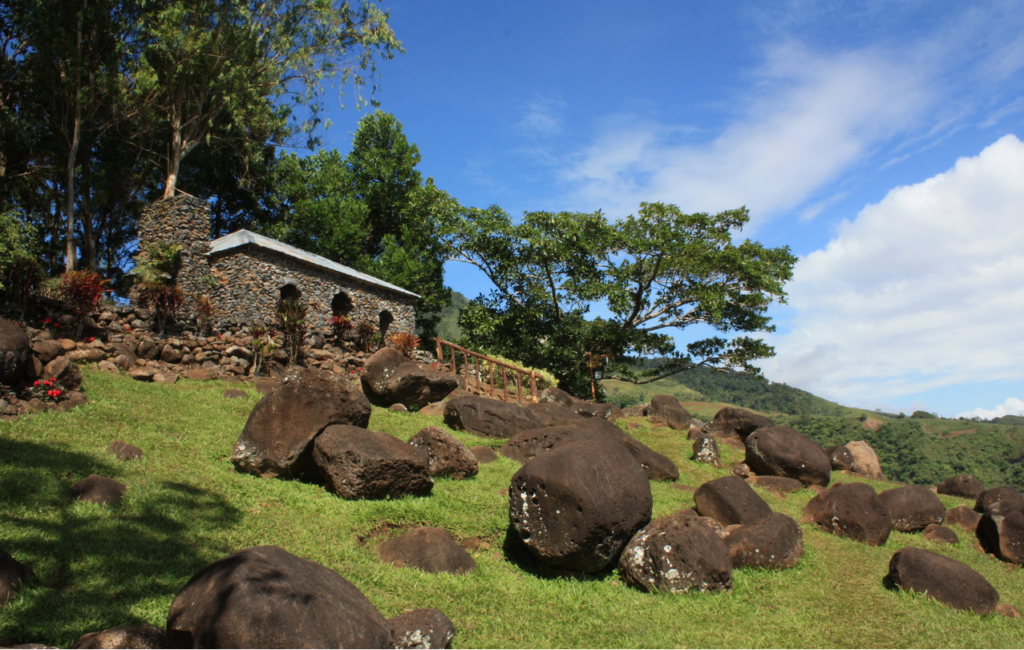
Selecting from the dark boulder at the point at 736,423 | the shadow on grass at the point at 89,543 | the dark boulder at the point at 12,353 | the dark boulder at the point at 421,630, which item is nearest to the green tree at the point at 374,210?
the dark boulder at the point at 736,423

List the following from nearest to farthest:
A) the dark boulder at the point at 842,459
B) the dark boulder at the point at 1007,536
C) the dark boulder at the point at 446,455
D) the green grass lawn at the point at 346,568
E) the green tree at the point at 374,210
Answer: the green grass lawn at the point at 346,568 → the dark boulder at the point at 446,455 → the dark boulder at the point at 1007,536 → the dark boulder at the point at 842,459 → the green tree at the point at 374,210

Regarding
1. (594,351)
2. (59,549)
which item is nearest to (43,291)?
(59,549)

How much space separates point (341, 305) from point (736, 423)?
14636mm

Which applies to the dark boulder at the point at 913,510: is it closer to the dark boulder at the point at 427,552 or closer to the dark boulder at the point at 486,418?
the dark boulder at the point at 486,418

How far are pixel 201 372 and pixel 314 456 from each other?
812cm

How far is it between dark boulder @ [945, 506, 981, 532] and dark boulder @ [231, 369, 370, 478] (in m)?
12.9

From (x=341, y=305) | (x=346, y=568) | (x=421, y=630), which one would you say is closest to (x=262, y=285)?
(x=341, y=305)

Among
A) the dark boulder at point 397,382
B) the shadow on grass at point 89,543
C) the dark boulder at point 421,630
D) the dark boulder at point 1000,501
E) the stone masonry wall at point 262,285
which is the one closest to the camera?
the shadow on grass at point 89,543

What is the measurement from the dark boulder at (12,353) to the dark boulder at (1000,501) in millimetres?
17706

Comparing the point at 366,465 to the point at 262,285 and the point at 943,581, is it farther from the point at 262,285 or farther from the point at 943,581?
the point at 262,285

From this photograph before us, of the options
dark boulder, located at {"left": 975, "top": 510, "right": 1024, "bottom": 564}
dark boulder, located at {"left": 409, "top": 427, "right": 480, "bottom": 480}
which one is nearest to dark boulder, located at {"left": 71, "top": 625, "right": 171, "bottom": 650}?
dark boulder, located at {"left": 409, "top": 427, "right": 480, "bottom": 480}

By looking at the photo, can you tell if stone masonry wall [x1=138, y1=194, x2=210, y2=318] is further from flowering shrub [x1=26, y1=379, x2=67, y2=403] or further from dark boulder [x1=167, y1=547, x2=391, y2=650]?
dark boulder [x1=167, y1=547, x2=391, y2=650]

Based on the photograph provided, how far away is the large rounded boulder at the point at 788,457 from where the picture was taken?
15.4 meters

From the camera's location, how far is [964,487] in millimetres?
16719
